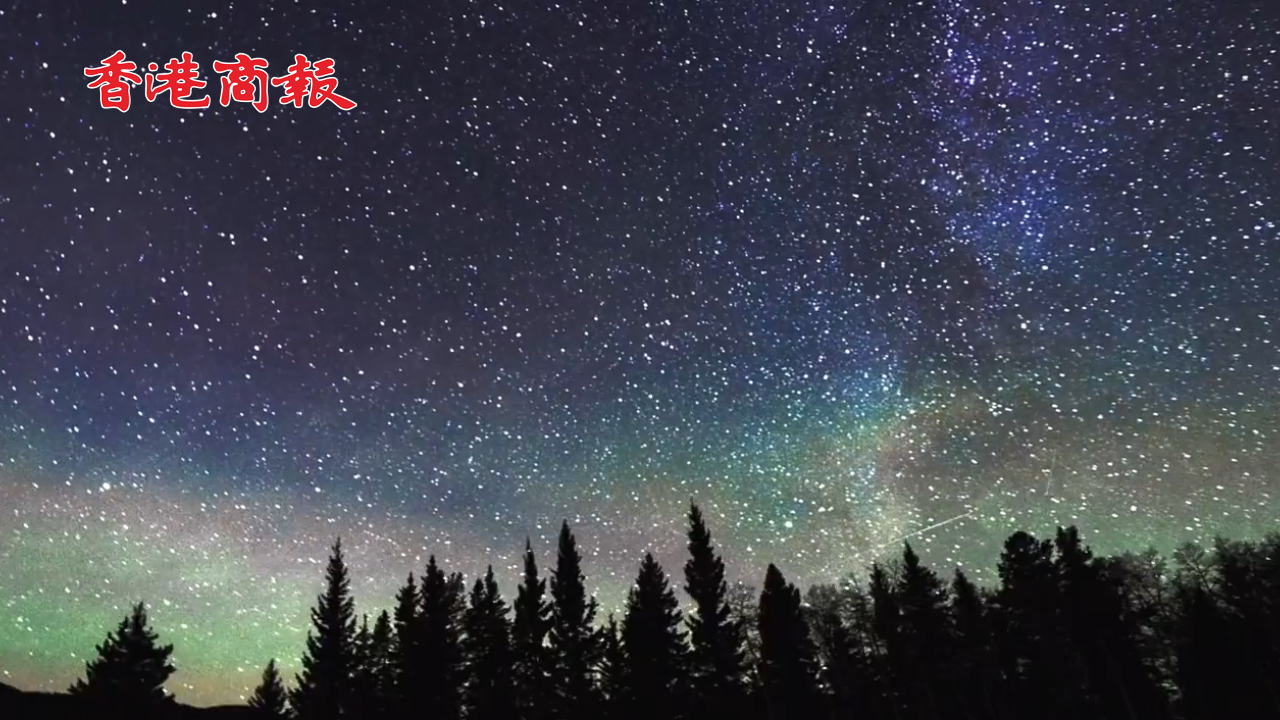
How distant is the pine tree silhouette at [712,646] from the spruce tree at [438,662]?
15.4 meters

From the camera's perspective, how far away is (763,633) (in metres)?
46.8

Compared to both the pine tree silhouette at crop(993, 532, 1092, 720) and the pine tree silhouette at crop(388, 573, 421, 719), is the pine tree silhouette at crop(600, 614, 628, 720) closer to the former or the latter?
the pine tree silhouette at crop(388, 573, 421, 719)

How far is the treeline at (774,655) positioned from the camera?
4288 cm

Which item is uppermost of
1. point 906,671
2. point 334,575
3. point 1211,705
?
point 334,575


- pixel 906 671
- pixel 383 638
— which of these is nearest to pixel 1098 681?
pixel 906 671

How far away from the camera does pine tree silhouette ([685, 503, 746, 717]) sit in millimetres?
41500

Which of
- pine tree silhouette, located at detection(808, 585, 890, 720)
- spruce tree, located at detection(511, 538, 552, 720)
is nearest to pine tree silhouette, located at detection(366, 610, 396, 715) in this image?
spruce tree, located at detection(511, 538, 552, 720)

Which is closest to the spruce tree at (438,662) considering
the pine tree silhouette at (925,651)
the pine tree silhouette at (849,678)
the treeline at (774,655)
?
the treeline at (774,655)

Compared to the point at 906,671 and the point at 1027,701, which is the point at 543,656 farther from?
the point at 1027,701

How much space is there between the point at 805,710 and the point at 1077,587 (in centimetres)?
2159

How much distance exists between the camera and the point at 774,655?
149ft

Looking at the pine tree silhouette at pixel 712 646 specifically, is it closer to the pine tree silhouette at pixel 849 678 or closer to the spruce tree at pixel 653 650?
the spruce tree at pixel 653 650

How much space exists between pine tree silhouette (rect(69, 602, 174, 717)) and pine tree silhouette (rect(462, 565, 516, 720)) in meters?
16.8

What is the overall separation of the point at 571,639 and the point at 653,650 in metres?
7.06
